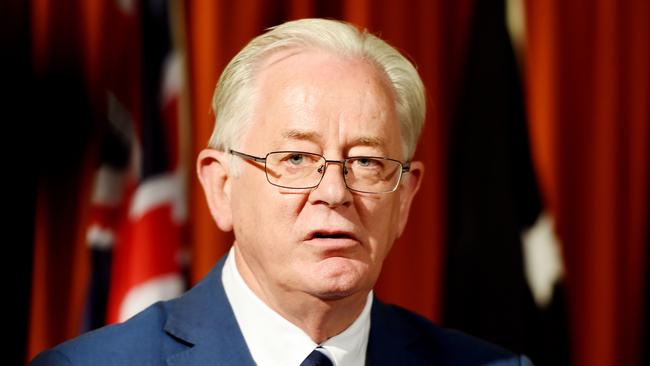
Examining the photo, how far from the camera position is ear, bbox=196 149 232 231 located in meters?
1.86

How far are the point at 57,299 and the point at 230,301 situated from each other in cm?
77

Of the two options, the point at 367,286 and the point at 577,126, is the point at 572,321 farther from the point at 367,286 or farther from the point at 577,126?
the point at 367,286

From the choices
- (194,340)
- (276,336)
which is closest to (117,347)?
(194,340)

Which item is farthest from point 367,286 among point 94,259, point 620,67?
point 620,67

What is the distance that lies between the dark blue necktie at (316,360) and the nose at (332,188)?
0.31 m

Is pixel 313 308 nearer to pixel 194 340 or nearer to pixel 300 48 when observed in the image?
pixel 194 340

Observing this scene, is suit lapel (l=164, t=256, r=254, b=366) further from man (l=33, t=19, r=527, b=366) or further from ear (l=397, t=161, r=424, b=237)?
ear (l=397, t=161, r=424, b=237)

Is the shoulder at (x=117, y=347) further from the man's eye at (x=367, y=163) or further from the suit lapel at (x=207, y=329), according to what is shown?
the man's eye at (x=367, y=163)

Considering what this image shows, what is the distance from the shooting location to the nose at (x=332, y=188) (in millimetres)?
1665

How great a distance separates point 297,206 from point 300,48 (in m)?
0.34

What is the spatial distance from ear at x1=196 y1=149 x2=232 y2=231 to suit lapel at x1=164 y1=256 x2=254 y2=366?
0.44ft

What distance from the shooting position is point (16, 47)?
2348 millimetres

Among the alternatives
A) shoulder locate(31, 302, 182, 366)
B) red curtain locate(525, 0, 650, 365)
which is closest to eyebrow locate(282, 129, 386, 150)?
shoulder locate(31, 302, 182, 366)

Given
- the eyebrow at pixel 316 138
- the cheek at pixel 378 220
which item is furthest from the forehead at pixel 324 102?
the cheek at pixel 378 220
